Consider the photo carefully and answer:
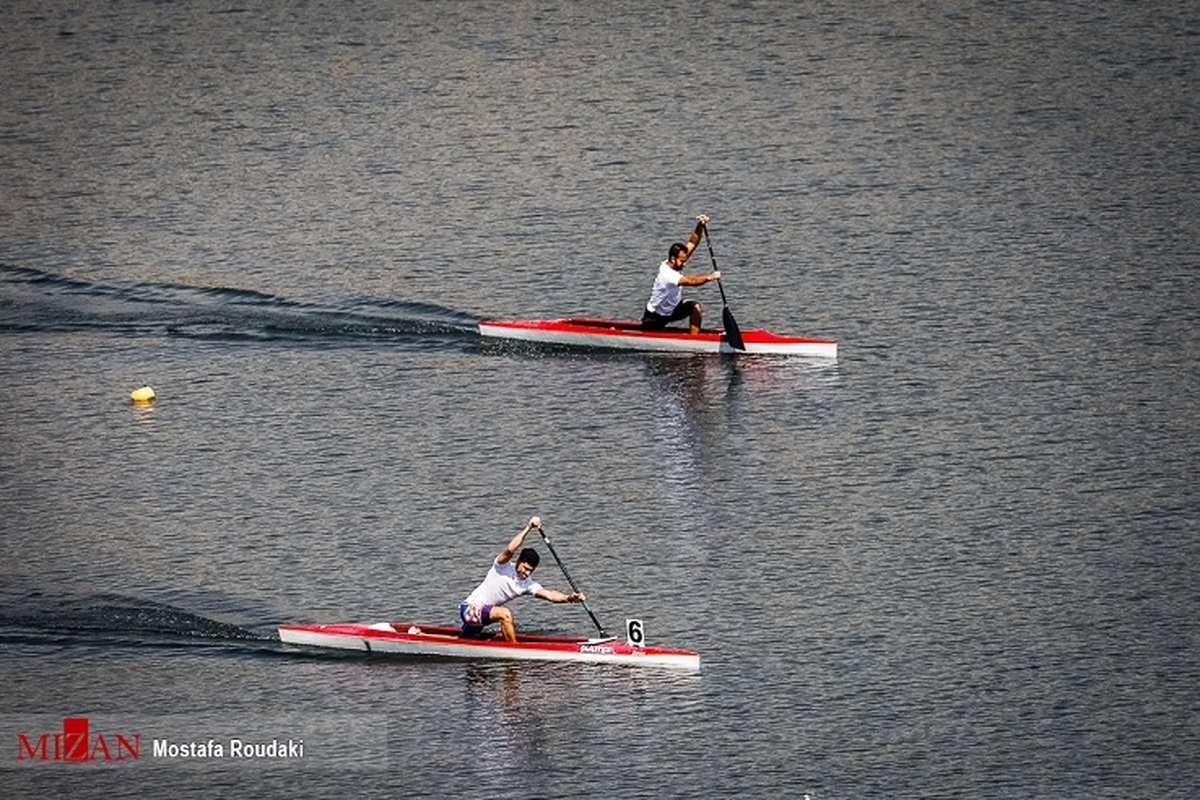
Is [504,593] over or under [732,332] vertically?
under

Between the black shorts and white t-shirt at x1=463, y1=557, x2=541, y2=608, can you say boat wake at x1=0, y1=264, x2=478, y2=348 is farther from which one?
white t-shirt at x1=463, y1=557, x2=541, y2=608

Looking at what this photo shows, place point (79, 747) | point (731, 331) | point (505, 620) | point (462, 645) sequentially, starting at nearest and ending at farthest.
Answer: point (79, 747) → point (505, 620) → point (462, 645) → point (731, 331)

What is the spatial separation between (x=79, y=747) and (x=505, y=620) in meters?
5.43

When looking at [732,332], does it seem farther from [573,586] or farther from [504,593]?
[504,593]

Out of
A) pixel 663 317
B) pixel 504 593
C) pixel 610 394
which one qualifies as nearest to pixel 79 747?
pixel 504 593

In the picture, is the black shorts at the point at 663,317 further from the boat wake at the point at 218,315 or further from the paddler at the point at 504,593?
the paddler at the point at 504,593

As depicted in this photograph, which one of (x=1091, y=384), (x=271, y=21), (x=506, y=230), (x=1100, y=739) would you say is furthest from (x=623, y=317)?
(x=271, y=21)

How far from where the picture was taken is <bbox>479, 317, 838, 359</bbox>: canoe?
39.2 m

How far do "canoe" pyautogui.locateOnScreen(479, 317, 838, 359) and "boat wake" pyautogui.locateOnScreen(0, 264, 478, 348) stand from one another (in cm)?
136

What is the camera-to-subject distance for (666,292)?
130 feet

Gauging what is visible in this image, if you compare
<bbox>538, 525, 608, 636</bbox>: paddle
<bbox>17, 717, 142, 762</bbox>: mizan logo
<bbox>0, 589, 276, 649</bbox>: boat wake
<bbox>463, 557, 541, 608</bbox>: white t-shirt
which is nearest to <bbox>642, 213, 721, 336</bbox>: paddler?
<bbox>538, 525, 608, 636</bbox>: paddle

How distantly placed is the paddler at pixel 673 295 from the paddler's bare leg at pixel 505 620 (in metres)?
10.1

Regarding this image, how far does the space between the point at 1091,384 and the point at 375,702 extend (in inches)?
553

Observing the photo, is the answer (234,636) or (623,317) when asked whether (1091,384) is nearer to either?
(623,317)
